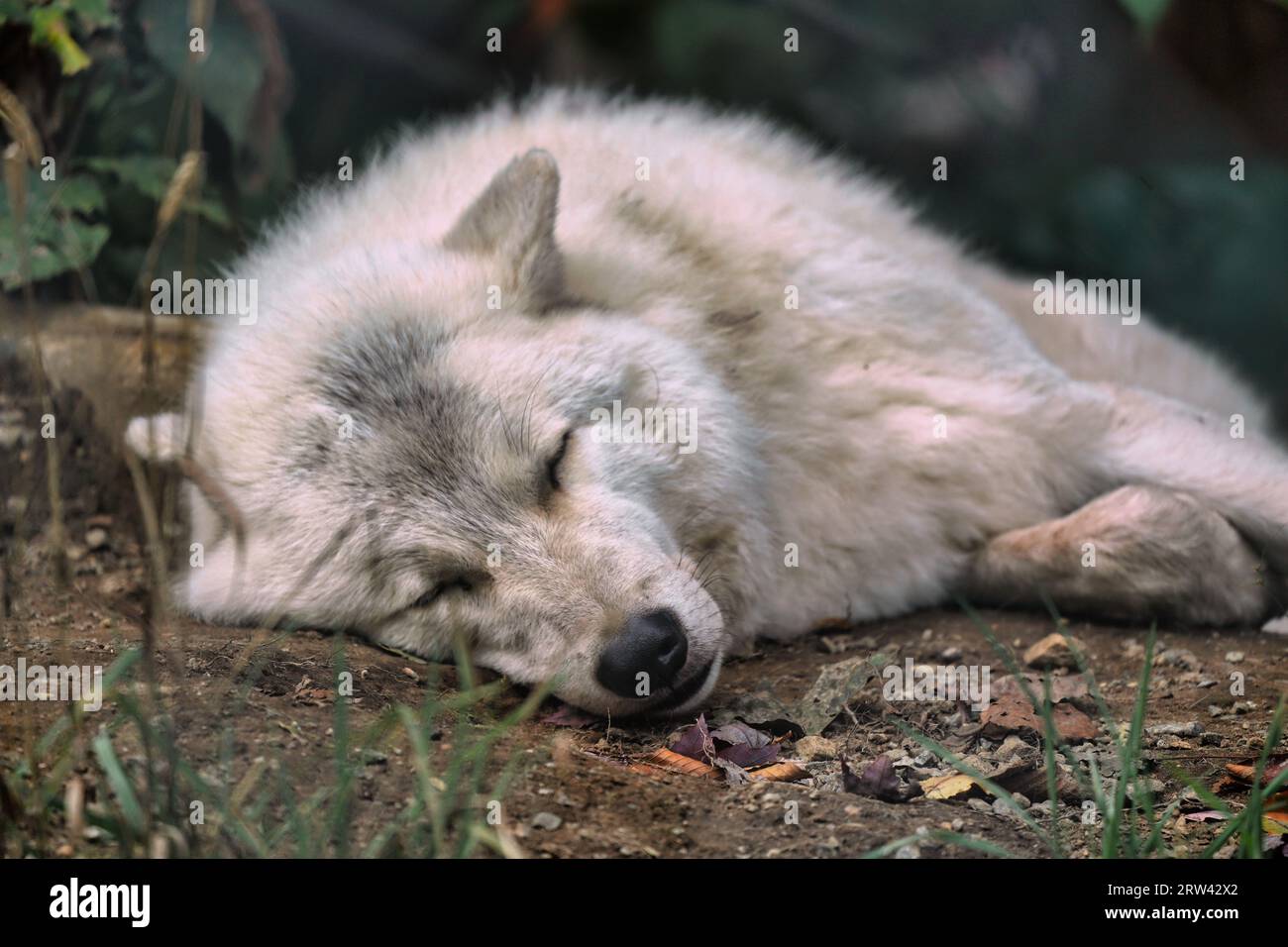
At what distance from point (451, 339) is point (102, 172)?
7.24ft

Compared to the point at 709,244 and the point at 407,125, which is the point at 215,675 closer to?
the point at 709,244

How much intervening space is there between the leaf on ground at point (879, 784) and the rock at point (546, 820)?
678 millimetres

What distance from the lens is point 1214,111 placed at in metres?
6.12

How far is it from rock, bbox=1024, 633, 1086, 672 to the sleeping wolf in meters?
0.26

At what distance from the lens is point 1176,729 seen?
114 inches

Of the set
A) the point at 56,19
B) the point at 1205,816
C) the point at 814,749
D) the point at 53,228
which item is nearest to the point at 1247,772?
the point at 1205,816

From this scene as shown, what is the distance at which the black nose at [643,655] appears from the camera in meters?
2.76

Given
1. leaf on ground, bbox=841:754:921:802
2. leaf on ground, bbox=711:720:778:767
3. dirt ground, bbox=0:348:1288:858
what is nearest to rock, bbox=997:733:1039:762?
dirt ground, bbox=0:348:1288:858

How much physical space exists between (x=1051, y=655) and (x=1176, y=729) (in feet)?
1.74

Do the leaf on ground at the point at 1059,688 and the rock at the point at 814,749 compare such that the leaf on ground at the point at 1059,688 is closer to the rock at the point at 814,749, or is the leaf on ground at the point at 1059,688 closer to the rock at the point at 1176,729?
the rock at the point at 1176,729

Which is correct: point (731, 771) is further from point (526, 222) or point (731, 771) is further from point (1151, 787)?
point (526, 222)

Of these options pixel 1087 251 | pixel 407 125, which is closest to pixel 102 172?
pixel 407 125

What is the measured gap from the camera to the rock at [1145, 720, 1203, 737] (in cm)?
288

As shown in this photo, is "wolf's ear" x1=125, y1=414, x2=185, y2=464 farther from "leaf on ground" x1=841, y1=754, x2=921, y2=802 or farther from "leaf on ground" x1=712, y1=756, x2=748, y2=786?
"leaf on ground" x1=841, y1=754, x2=921, y2=802
